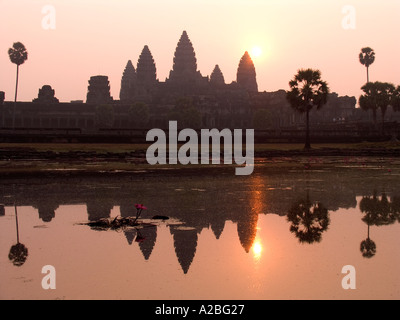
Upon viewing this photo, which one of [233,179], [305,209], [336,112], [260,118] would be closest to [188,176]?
[233,179]

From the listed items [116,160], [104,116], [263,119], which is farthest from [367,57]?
[116,160]

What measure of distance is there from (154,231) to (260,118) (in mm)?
134710

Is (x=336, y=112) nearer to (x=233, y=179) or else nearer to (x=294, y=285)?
(x=233, y=179)

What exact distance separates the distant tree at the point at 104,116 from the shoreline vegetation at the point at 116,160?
97414 mm

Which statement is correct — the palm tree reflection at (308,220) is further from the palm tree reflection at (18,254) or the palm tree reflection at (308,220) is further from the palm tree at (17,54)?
the palm tree at (17,54)

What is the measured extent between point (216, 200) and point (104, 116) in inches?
5238

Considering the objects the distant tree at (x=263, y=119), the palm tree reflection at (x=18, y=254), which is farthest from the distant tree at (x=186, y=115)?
the palm tree reflection at (x=18, y=254)

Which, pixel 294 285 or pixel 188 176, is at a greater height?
pixel 188 176

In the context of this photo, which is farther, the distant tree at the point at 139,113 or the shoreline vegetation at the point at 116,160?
the distant tree at the point at 139,113

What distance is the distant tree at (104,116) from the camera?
148250 mm

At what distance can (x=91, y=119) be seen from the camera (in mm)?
153000

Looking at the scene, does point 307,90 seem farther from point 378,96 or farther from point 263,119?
point 263,119

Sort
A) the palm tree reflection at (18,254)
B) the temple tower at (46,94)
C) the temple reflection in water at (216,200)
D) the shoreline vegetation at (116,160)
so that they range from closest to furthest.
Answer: the palm tree reflection at (18,254) → the temple reflection in water at (216,200) → the shoreline vegetation at (116,160) → the temple tower at (46,94)

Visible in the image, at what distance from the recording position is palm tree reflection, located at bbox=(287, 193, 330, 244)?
1222 centimetres
